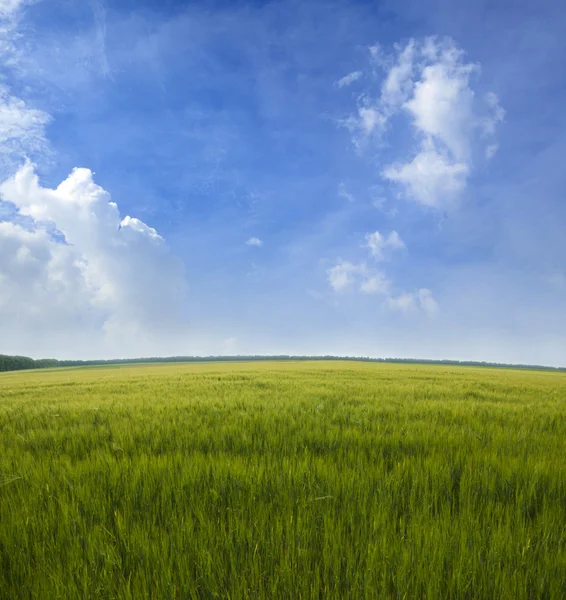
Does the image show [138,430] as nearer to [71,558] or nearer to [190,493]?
[190,493]

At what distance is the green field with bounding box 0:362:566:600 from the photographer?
1782 mm

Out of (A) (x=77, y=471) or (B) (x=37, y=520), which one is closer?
(B) (x=37, y=520)

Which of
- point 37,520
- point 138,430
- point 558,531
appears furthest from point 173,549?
point 138,430

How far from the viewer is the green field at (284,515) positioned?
178 centimetres

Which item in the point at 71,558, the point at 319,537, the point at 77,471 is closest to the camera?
the point at 71,558

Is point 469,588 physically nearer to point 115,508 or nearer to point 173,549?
point 173,549

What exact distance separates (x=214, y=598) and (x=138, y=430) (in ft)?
11.9

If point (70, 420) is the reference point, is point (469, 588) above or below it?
above

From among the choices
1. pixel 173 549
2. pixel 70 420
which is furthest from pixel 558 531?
pixel 70 420

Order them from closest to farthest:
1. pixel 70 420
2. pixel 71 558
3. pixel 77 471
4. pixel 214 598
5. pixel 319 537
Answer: pixel 214 598 < pixel 71 558 < pixel 319 537 < pixel 77 471 < pixel 70 420

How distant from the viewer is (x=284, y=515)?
92.5 inches

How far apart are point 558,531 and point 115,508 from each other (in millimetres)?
3362

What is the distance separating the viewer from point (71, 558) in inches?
78.5

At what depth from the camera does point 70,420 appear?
5918 mm
